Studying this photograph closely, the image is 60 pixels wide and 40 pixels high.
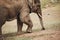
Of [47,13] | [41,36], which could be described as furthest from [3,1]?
[47,13]

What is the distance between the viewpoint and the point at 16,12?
7.64ft

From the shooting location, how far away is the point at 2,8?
7.34ft

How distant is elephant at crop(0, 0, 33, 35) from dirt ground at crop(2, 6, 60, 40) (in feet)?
0.31

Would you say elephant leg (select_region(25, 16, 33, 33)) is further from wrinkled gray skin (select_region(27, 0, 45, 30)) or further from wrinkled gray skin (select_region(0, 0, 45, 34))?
wrinkled gray skin (select_region(27, 0, 45, 30))

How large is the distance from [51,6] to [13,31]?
56 centimetres

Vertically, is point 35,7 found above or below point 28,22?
above

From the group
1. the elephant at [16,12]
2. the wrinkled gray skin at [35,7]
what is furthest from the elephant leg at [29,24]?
the wrinkled gray skin at [35,7]

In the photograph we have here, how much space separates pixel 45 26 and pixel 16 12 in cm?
35

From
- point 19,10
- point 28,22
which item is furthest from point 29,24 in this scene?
point 19,10

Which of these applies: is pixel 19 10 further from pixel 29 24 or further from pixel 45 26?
pixel 45 26

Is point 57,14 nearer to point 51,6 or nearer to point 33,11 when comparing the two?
point 51,6

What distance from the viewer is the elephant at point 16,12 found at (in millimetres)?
2246

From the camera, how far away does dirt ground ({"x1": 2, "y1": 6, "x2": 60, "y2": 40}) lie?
226 centimetres

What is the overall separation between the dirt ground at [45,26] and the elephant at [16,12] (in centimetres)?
10
